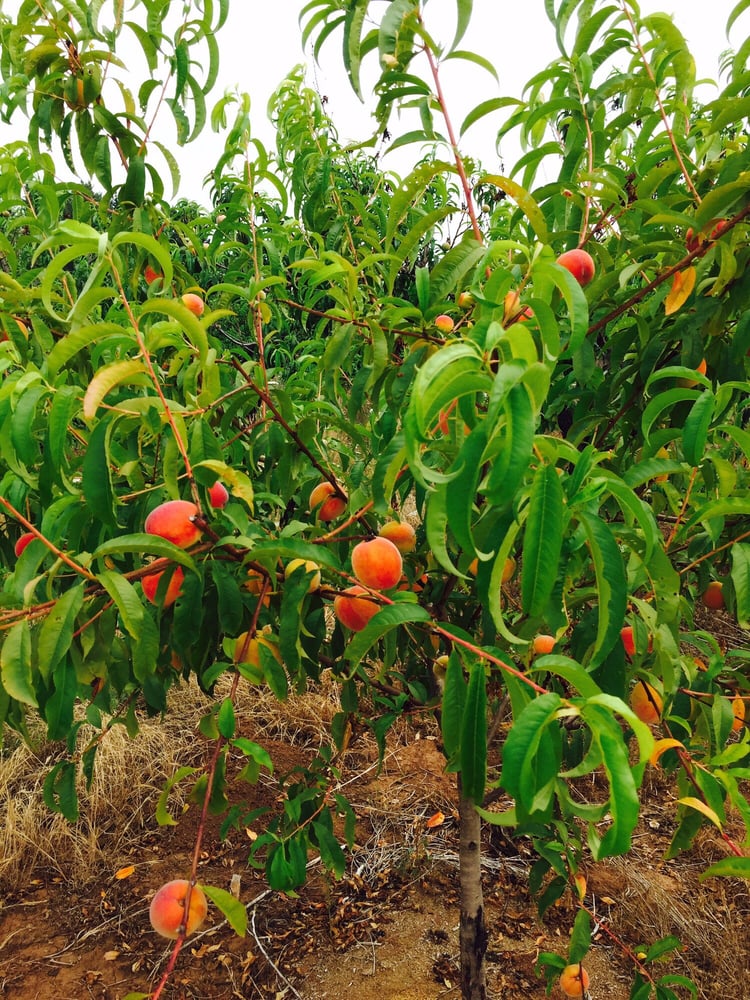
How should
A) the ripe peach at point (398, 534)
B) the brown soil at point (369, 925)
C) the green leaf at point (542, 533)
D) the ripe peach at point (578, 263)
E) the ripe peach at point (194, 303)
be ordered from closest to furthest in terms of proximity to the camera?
the green leaf at point (542, 533) < the ripe peach at point (578, 263) < the ripe peach at point (398, 534) < the ripe peach at point (194, 303) < the brown soil at point (369, 925)

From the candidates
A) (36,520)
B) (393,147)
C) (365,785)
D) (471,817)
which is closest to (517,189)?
(393,147)

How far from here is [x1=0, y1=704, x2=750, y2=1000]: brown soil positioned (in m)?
1.88

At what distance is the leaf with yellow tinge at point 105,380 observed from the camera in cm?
76

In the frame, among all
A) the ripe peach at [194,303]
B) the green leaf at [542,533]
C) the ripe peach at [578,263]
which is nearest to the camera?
the green leaf at [542,533]

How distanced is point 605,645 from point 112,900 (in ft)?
7.29

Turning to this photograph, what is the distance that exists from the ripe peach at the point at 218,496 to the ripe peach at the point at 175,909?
1.80ft

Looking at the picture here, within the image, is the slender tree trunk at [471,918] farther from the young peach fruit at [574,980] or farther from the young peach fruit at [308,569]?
the young peach fruit at [308,569]

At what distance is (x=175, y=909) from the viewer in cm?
99

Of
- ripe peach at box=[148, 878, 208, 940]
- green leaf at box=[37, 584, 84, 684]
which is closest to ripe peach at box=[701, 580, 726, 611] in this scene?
ripe peach at box=[148, 878, 208, 940]

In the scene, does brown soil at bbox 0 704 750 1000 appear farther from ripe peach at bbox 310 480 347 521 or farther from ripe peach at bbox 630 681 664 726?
ripe peach at bbox 310 480 347 521

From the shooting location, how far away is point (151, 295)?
4.51ft

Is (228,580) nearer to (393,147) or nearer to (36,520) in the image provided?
(36,520)

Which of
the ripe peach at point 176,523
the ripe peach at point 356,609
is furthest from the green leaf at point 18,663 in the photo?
the ripe peach at point 356,609

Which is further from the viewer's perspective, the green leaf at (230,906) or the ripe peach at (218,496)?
the ripe peach at (218,496)
